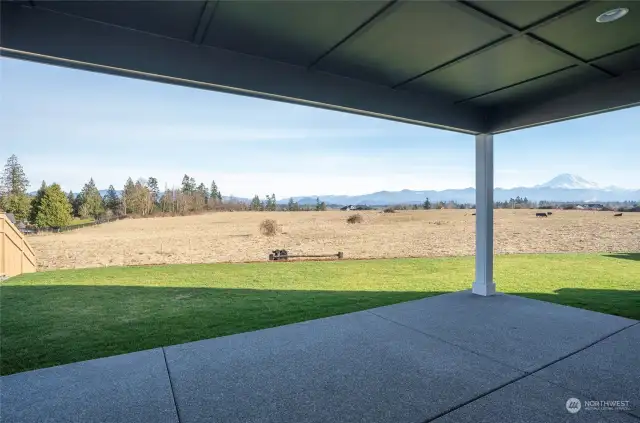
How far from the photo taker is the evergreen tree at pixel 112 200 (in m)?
7.50

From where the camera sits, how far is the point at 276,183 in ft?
33.3

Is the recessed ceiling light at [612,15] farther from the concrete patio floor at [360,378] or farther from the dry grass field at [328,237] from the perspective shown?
the dry grass field at [328,237]

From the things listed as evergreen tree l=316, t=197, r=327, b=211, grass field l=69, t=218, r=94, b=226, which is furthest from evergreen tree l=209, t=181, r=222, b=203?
evergreen tree l=316, t=197, r=327, b=211

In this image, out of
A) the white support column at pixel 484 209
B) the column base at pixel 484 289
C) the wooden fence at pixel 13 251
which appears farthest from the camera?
the wooden fence at pixel 13 251

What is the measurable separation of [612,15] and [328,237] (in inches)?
347

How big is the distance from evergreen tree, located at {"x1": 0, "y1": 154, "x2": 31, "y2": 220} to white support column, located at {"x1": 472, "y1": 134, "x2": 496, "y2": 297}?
758 centimetres

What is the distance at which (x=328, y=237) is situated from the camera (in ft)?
34.8

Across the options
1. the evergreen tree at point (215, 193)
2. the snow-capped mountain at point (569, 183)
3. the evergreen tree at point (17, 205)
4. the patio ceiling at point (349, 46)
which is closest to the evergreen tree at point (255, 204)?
the evergreen tree at point (215, 193)

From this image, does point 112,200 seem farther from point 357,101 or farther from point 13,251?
point 357,101

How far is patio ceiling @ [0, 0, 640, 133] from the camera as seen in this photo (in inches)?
82.0

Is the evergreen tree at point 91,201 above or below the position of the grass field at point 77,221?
above

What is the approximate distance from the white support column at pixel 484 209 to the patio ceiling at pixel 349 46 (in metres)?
1.12

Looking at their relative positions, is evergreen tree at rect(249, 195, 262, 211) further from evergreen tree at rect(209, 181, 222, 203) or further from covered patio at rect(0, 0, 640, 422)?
covered patio at rect(0, 0, 640, 422)

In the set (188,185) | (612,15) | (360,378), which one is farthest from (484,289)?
(188,185)
